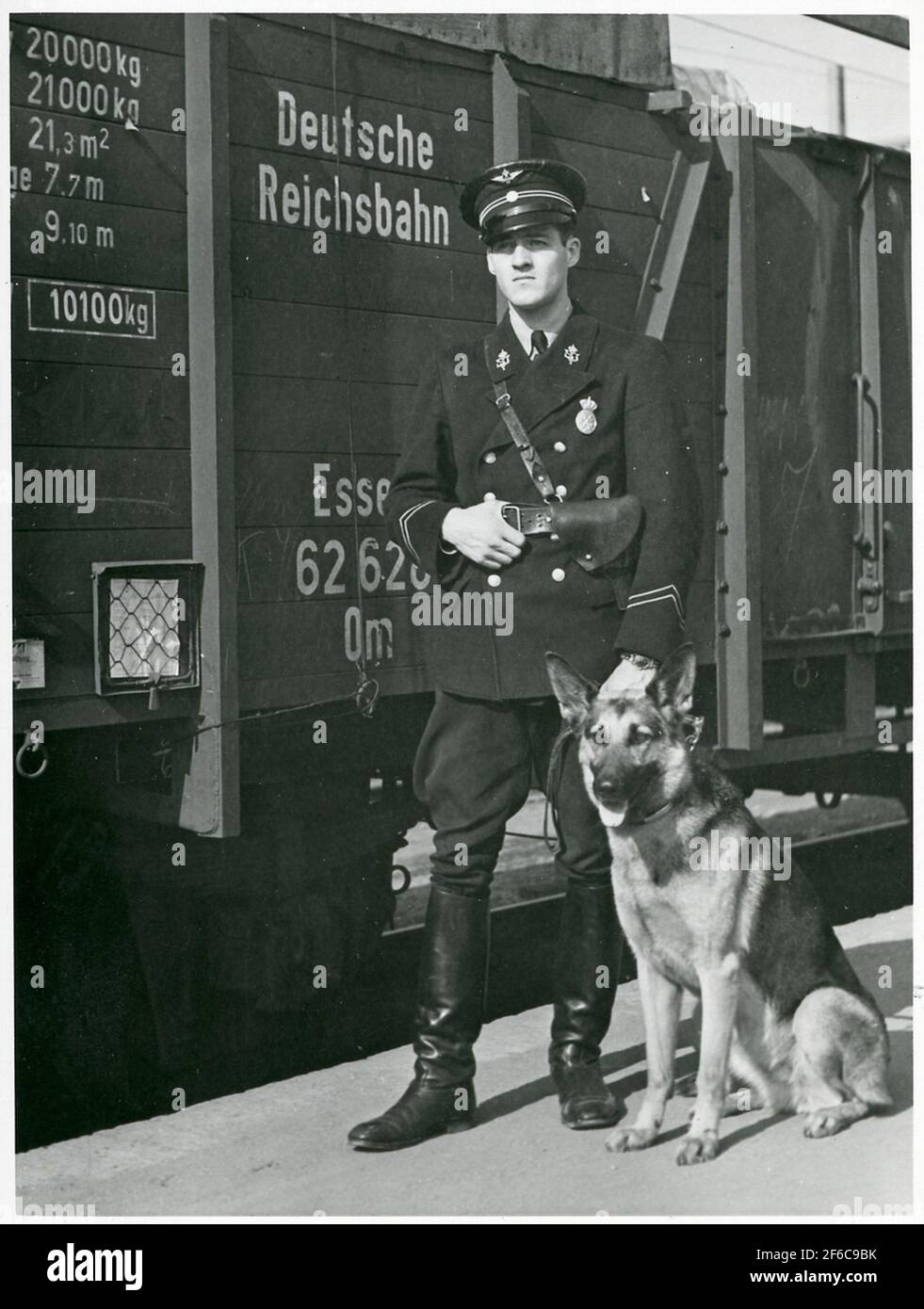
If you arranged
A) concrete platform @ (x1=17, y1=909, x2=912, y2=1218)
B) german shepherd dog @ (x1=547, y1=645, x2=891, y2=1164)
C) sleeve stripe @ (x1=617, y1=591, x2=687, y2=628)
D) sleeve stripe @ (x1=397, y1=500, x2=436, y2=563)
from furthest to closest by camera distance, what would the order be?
sleeve stripe @ (x1=397, y1=500, x2=436, y2=563) < sleeve stripe @ (x1=617, y1=591, x2=687, y2=628) < german shepherd dog @ (x1=547, y1=645, x2=891, y2=1164) < concrete platform @ (x1=17, y1=909, x2=912, y2=1218)

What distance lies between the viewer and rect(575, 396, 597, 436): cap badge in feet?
12.8

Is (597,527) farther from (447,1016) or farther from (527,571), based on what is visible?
(447,1016)

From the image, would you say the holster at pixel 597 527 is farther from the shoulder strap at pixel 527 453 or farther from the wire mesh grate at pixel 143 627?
the wire mesh grate at pixel 143 627

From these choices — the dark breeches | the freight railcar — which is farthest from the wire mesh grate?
the dark breeches

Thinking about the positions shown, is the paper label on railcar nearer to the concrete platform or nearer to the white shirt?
the concrete platform

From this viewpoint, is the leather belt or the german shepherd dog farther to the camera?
the leather belt

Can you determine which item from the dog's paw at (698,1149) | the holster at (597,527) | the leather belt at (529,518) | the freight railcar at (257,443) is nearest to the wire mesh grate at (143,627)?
the freight railcar at (257,443)

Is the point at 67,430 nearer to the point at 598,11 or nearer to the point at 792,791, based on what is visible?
the point at 598,11

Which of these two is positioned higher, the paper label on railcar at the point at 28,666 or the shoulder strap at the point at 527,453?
the shoulder strap at the point at 527,453

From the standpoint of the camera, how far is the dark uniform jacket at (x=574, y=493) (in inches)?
154

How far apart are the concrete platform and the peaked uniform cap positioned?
217 cm

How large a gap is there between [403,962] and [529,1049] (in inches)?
50.6

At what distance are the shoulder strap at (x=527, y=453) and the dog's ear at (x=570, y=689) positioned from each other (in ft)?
1.36

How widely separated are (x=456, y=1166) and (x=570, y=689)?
1.13 meters
